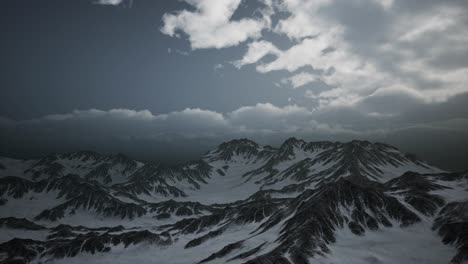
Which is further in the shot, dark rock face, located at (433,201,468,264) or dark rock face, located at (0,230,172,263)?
dark rock face, located at (0,230,172,263)

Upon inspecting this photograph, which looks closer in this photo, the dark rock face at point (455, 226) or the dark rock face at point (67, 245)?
the dark rock face at point (455, 226)

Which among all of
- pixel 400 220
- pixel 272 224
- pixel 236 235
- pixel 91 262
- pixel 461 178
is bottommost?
pixel 91 262

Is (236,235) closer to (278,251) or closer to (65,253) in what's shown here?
(278,251)

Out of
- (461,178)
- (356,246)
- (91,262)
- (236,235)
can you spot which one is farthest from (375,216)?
(91,262)

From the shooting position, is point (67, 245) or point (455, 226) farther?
point (67, 245)

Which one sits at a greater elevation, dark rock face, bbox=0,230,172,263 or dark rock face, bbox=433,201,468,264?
dark rock face, bbox=433,201,468,264

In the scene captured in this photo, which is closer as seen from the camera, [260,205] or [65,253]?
[65,253]

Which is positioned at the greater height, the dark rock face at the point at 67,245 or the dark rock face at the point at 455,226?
the dark rock face at the point at 455,226

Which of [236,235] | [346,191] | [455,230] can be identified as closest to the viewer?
[455,230]

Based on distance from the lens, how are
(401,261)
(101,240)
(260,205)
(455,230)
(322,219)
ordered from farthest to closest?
(260,205)
(101,240)
(322,219)
(455,230)
(401,261)

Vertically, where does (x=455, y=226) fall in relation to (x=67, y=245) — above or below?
above

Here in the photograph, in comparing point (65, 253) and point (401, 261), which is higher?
point (401, 261)
